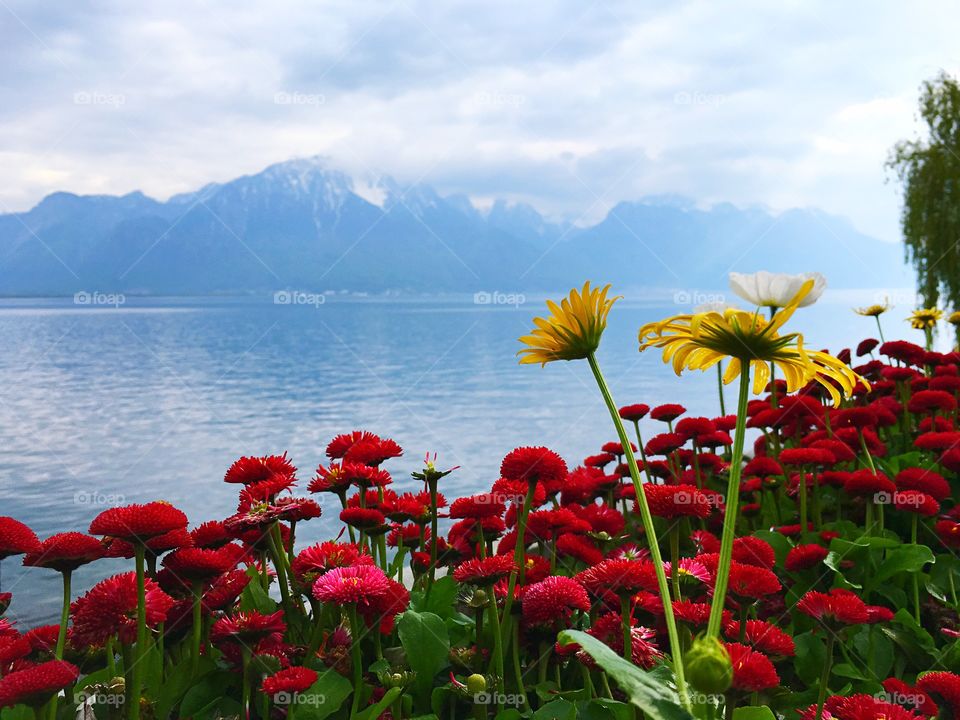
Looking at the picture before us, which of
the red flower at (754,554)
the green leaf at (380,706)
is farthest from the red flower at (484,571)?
the red flower at (754,554)

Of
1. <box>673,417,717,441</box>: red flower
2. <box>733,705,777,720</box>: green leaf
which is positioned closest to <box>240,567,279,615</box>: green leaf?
<box>733,705,777,720</box>: green leaf

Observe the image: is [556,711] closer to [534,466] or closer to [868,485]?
[534,466]

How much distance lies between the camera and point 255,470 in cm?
158

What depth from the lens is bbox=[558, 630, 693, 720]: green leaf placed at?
0.69 meters

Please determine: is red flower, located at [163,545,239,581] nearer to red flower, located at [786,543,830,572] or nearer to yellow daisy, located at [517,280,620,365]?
yellow daisy, located at [517,280,620,365]

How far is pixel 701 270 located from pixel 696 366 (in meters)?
158

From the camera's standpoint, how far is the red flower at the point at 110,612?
3.95 feet

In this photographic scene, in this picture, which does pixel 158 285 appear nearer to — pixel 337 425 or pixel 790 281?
pixel 337 425

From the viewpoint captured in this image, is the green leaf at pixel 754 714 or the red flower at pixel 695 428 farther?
the red flower at pixel 695 428

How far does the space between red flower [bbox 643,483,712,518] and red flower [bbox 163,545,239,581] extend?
79 centimetres

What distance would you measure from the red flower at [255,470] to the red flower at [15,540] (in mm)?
397

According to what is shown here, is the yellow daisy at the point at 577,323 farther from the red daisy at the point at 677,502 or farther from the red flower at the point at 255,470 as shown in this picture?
the red flower at the point at 255,470

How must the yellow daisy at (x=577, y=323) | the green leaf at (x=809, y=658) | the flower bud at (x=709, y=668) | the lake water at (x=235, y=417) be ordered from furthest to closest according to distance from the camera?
the lake water at (x=235, y=417) < the green leaf at (x=809, y=658) < the yellow daisy at (x=577, y=323) < the flower bud at (x=709, y=668)

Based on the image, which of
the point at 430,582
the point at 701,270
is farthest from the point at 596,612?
the point at 701,270
